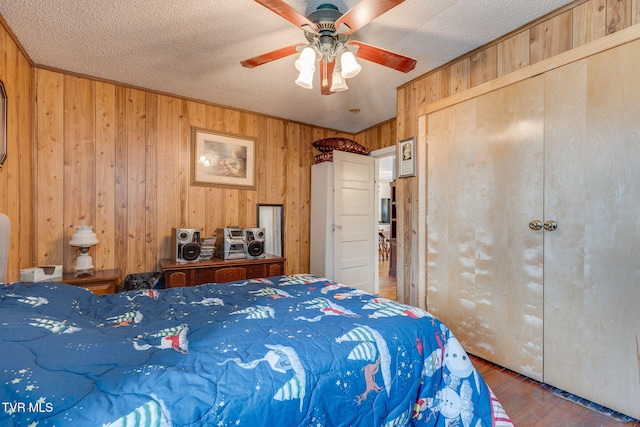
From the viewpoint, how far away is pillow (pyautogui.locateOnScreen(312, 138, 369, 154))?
3.83 meters

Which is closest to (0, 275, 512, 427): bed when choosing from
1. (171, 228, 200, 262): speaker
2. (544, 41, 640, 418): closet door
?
(544, 41, 640, 418): closet door

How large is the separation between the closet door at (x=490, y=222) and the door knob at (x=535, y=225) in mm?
27

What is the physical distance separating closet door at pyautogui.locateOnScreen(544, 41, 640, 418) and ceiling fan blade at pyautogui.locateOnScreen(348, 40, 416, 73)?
0.88m

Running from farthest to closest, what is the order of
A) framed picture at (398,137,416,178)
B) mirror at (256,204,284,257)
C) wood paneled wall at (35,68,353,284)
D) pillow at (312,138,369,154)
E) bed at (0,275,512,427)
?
pillow at (312,138,369,154) → mirror at (256,204,284,257) → framed picture at (398,137,416,178) → wood paneled wall at (35,68,353,284) → bed at (0,275,512,427)

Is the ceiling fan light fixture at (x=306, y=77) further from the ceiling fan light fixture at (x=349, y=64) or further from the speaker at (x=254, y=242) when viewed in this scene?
the speaker at (x=254, y=242)

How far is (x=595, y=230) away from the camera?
1.71m

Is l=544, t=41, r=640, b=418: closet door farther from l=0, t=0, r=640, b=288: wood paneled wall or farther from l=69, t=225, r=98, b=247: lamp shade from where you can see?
l=69, t=225, r=98, b=247: lamp shade

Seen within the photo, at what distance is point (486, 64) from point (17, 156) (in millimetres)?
3502

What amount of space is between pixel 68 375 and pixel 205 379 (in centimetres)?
33

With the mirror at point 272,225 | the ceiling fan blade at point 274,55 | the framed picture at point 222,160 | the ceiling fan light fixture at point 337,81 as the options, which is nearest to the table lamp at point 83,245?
the framed picture at point 222,160

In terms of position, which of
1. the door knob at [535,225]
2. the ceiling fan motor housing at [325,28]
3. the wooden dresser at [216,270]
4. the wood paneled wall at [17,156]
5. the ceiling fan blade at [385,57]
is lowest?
the wooden dresser at [216,270]

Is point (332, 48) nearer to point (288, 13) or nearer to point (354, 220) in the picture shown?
point (288, 13)

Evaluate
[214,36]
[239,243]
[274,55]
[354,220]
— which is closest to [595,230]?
[274,55]

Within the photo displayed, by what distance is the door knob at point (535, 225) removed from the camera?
1.93m
